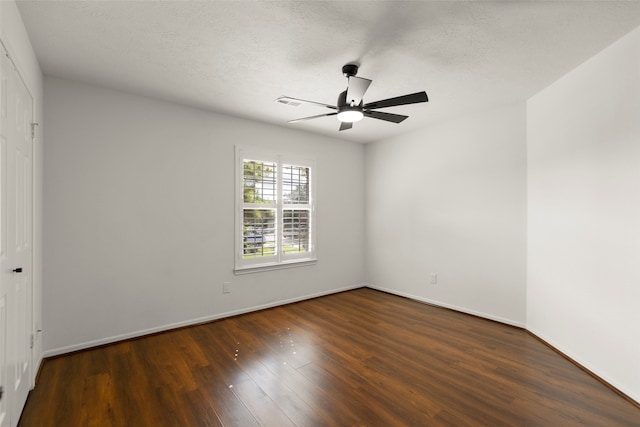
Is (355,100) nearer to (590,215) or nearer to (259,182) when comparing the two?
(259,182)

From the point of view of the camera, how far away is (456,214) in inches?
161

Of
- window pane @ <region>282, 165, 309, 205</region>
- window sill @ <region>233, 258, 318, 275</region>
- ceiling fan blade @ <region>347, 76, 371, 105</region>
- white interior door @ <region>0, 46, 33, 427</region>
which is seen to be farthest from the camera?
window pane @ <region>282, 165, 309, 205</region>

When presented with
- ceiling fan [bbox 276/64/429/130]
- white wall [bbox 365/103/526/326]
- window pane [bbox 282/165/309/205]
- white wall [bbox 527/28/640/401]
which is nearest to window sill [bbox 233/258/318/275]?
window pane [bbox 282/165/309/205]

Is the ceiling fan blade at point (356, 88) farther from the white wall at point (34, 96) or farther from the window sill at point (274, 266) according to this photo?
the window sill at point (274, 266)

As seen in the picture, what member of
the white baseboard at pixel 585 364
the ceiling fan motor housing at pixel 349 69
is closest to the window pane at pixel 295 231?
the ceiling fan motor housing at pixel 349 69

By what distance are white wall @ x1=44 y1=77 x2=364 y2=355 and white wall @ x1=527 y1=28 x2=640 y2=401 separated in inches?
126

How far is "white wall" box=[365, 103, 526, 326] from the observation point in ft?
11.6

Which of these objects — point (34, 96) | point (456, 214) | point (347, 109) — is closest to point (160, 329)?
point (34, 96)

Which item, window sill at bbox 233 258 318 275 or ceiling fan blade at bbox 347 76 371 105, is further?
window sill at bbox 233 258 318 275

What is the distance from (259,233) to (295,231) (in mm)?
622

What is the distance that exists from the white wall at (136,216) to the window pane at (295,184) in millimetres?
425

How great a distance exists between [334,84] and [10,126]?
2.46 m

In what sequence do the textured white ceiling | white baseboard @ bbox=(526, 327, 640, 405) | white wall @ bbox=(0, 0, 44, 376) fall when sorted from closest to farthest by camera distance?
white wall @ bbox=(0, 0, 44, 376) < the textured white ceiling < white baseboard @ bbox=(526, 327, 640, 405)

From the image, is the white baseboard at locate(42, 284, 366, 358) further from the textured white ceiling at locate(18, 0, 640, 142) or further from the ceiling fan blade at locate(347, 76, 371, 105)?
the ceiling fan blade at locate(347, 76, 371, 105)
